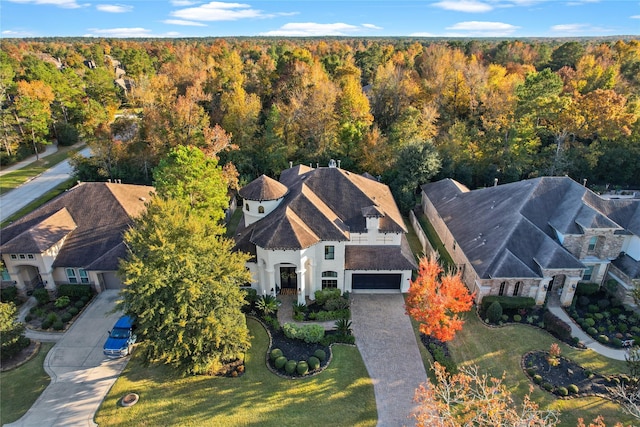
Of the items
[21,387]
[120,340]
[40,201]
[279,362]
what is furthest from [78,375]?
[40,201]

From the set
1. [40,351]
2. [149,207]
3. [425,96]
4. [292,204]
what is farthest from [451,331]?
[425,96]

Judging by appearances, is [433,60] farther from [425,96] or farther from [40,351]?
[40,351]

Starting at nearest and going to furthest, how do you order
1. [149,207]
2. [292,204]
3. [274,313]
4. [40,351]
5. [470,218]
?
[149,207] < [40,351] < [274,313] < [292,204] < [470,218]

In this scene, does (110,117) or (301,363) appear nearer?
(301,363)

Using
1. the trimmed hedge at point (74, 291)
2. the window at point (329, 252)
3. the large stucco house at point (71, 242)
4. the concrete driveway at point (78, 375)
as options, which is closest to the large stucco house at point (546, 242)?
the window at point (329, 252)

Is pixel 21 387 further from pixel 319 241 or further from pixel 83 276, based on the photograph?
pixel 319 241

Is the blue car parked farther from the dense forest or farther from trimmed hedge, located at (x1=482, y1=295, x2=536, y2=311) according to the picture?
trimmed hedge, located at (x1=482, y1=295, x2=536, y2=311)
